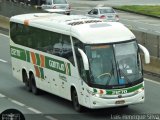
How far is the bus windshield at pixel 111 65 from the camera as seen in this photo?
709 inches

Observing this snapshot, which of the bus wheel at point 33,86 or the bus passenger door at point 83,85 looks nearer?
the bus passenger door at point 83,85

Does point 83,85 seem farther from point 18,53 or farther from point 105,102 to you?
point 18,53

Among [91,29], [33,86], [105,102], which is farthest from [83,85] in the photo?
[33,86]

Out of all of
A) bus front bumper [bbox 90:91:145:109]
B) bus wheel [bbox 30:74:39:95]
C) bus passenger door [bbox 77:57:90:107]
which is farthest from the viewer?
bus wheel [bbox 30:74:39:95]

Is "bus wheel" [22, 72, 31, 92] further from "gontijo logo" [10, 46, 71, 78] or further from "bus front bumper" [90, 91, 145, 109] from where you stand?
"bus front bumper" [90, 91, 145, 109]

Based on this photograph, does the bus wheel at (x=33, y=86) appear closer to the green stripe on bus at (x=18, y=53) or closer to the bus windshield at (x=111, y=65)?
the green stripe on bus at (x=18, y=53)

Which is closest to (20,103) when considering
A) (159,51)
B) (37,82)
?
(37,82)

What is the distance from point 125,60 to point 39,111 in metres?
3.39

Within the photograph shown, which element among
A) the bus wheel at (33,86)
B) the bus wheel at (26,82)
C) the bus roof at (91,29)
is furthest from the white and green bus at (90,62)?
the bus wheel at (26,82)

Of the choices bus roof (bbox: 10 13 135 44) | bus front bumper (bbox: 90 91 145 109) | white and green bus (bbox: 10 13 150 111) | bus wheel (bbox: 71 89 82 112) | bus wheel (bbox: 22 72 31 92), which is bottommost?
bus wheel (bbox: 22 72 31 92)

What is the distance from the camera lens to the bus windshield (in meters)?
18.0

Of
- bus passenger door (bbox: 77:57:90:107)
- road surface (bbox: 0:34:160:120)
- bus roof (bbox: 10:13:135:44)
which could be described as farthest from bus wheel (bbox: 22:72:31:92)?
bus passenger door (bbox: 77:57:90:107)

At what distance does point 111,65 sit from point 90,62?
64 centimetres

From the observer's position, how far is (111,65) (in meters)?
18.1
